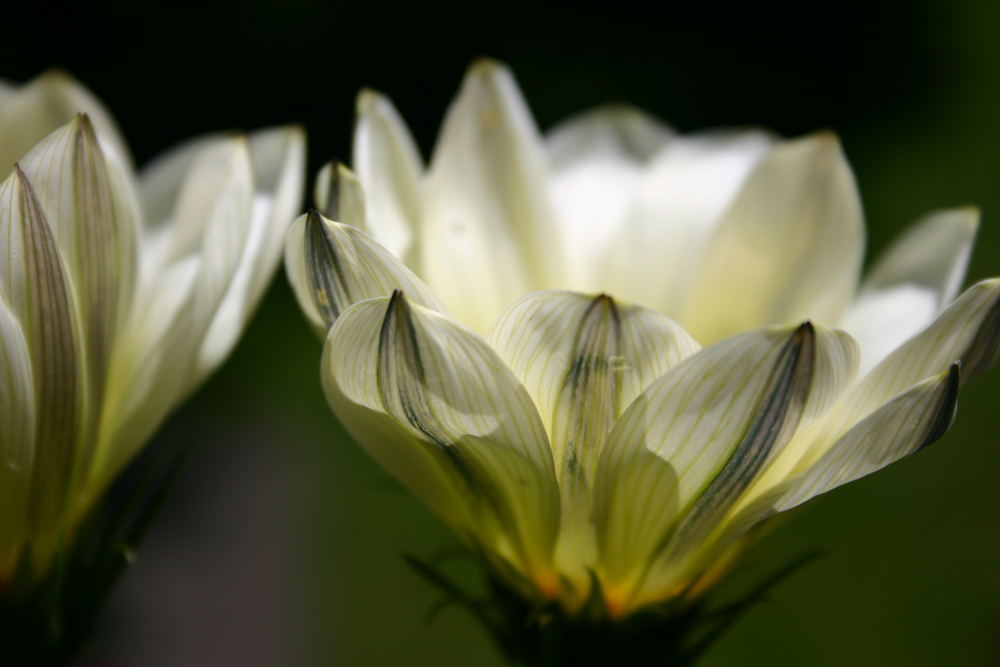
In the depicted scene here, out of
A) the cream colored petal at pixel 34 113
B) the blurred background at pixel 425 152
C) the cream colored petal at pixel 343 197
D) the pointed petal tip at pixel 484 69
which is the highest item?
the pointed petal tip at pixel 484 69

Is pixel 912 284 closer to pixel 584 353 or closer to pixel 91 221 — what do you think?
pixel 584 353

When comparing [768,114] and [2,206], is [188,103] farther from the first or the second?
[2,206]

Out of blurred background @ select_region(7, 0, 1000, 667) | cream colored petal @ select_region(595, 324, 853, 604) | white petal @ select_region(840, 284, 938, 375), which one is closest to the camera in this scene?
cream colored petal @ select_region(595, 324, 853, 604)

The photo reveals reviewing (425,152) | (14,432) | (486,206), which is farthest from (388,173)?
(425,152)

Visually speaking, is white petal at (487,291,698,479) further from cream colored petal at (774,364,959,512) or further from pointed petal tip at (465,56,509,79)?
pointed petal tip at (465,56,509,79)

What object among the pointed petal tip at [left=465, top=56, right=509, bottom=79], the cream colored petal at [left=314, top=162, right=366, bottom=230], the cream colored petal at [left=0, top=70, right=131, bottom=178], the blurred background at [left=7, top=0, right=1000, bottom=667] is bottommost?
the blurred background at [left=7, top=0, right=1000, bottom=667]

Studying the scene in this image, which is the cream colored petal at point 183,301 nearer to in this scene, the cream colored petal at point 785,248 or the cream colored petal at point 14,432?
the cream colored petal at point 14,432

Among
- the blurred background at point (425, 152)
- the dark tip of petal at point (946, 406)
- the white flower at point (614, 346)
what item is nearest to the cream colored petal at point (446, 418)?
the white flower at point (614, 346)

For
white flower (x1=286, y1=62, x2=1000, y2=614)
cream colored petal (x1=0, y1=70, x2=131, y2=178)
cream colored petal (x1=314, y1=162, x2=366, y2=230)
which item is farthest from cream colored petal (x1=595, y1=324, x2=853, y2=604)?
cream colored petal (x1=0, y1=70, x2=131, y2=178)
